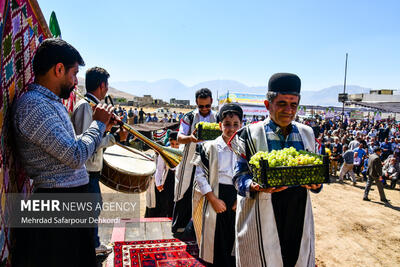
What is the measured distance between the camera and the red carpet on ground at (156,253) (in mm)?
3768

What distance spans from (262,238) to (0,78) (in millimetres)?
2200

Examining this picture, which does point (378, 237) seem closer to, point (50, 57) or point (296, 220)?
point (296, 220)

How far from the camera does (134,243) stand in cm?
421

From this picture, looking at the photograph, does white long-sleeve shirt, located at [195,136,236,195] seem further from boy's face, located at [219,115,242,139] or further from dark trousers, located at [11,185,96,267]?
dark trousers, located at [11,185,96,267]

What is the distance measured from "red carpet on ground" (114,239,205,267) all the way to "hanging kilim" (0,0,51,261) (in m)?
1.93

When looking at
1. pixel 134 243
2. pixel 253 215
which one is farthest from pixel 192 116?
pixel 253 215

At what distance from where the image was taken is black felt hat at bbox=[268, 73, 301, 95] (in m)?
2.26

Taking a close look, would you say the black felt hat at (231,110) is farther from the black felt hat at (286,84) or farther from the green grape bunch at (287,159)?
the green grape bunch at (287,159)

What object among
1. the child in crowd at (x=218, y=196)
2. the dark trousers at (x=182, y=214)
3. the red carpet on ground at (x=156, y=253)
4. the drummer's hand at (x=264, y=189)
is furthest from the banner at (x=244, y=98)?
the drummer's hand at (x=264, y=189)

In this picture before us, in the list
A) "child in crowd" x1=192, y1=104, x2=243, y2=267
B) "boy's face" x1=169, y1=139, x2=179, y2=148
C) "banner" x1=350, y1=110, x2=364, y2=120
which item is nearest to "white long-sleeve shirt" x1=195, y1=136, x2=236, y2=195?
"child in crowd" x1=192, y1=104, x2=243, y2=267

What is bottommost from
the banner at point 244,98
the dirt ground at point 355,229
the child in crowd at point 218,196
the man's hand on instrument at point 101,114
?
the dirt ground at point 355,229

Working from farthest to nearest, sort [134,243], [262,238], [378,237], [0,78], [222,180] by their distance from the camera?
[378,237], [134,243], [222,180], [262,238], [0,78]

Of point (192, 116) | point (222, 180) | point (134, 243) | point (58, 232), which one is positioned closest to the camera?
point (58, 232)

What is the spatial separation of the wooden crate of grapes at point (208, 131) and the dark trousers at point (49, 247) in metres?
2.18
